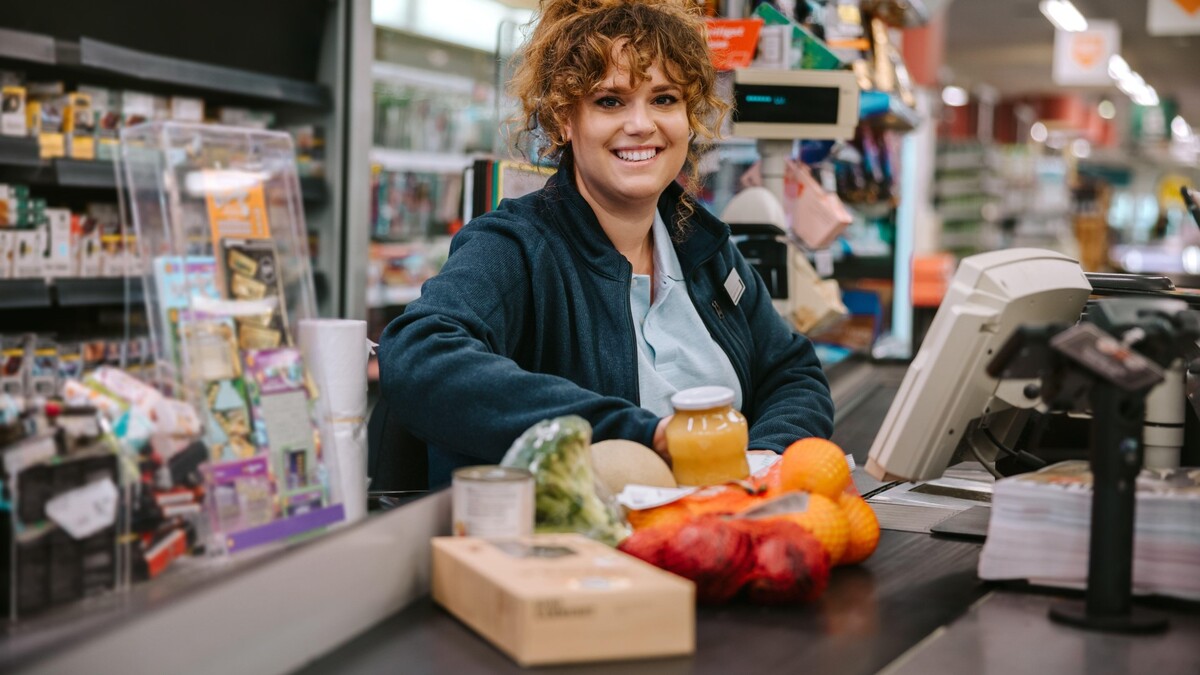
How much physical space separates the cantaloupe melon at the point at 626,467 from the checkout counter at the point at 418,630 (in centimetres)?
25

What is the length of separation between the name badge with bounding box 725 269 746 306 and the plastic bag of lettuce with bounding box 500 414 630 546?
3.13 ft

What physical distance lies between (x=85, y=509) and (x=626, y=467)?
28.5 inches

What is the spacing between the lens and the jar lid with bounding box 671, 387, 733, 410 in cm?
168

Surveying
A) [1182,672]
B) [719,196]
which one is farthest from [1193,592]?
[719,196]

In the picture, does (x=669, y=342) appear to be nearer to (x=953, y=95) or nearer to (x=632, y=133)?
(x=632, y=133)

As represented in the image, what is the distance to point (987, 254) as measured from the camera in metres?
1.76

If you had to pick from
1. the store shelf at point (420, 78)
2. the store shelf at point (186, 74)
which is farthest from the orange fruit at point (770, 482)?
the store shelf at point (420, 78)

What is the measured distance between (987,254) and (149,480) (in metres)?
1.16

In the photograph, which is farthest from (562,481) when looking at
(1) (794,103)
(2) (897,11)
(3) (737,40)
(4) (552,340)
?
(2) (897,11)

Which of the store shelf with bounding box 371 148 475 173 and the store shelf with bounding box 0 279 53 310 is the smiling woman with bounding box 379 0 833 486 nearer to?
the store shelf with bounding box 0 279 53 310

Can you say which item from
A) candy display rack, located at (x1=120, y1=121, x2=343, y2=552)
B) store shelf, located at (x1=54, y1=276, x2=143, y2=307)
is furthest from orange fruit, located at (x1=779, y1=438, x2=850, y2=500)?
store shelf, located at (x1=54, y1=276, x2=143, y2=307)

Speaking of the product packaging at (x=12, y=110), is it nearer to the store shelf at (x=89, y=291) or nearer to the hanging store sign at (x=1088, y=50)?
the store shelf at (x=89, y=291)

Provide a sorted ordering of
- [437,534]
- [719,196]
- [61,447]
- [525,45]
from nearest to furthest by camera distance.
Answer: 1. [61,447]
2. [437,534]
3. [525,45]
4. [719,196]

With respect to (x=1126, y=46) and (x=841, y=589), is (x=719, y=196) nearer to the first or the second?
(x=841, y=589)
